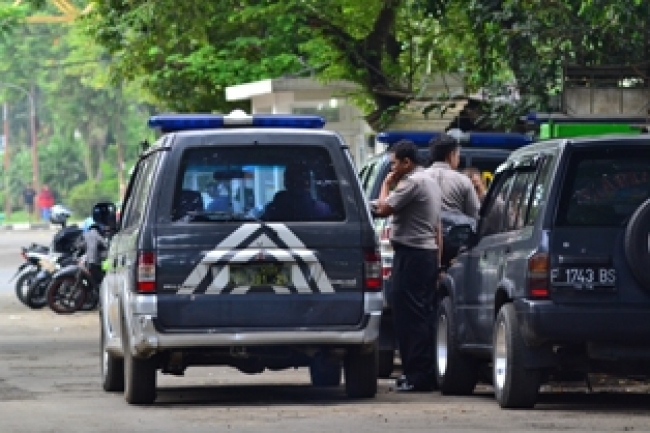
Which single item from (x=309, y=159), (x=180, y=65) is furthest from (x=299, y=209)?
(x=180, y=65)

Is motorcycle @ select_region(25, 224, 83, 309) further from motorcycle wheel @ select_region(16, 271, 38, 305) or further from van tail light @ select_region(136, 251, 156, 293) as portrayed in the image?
van tail light @ select_region(136, 251, 156, 293)

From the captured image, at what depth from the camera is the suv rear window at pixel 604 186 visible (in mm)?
12391

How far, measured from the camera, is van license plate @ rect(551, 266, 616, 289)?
482 inches

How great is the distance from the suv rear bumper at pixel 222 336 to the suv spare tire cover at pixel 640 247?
1929 millimetres

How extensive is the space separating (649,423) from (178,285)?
3158 mm

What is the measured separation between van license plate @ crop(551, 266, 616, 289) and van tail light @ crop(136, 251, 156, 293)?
2588mm

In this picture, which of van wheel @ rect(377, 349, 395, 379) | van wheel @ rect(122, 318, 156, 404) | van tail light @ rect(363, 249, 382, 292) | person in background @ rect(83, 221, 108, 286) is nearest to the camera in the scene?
van tail light @ rect(363, 249, 382, 292)

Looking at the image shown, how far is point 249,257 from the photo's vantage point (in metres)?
13.2

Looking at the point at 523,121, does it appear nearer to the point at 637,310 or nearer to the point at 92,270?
the point at 92,270

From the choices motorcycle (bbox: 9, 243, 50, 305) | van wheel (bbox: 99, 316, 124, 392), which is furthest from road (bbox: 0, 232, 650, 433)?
motorcycle (bbox: 9, 243, 50, 305)

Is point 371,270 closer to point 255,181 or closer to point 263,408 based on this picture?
point 255,181

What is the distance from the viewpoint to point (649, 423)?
39.0 feet

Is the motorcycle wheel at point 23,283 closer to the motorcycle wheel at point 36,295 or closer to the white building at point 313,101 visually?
the motorcycle wheel at point 36,295

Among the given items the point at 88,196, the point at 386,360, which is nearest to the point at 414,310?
the point at 386,360
